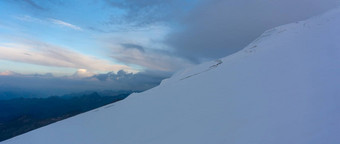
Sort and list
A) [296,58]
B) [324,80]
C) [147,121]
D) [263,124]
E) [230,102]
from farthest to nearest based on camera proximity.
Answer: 1. [296,58]
2. [147,121]
3. [230,102]
4. [324,80]
5. [263,124]

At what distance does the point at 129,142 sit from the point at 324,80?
3699 millimetres

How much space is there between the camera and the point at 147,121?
398cm

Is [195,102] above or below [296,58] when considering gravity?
below

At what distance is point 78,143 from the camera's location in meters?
3.66

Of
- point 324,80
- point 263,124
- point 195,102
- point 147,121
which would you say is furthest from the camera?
point 195,102

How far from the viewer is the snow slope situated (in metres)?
2.44

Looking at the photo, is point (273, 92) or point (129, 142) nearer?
point (129, 142)

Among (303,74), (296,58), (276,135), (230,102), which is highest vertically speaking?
(296,58)

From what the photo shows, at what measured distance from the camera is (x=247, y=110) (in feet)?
10.4

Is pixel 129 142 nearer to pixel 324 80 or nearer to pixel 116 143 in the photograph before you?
pixel 116 143

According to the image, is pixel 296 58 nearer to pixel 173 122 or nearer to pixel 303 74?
pixel 303 74

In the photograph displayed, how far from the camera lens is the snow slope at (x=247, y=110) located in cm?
244

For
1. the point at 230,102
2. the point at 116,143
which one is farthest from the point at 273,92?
the point at 116,143

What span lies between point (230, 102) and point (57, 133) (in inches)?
160
